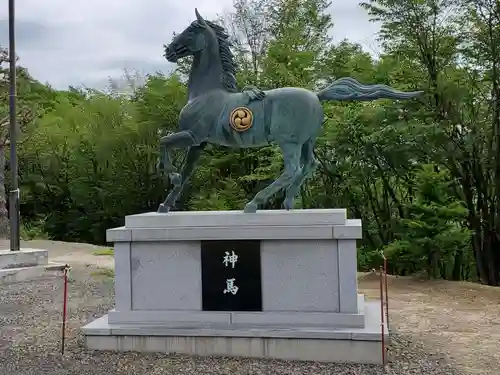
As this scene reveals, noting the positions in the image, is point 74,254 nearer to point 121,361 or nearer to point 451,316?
point 121,361

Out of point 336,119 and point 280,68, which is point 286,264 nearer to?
point 336,119

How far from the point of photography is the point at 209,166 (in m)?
14.5

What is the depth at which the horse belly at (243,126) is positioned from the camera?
15.9 ft

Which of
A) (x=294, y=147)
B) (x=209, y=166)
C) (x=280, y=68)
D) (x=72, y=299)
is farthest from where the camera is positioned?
(x=209, y=166)

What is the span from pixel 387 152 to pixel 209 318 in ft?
20.5

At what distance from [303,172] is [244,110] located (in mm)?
819

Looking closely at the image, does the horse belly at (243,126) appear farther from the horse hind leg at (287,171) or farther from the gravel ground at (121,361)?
the gravel ground at (121,361)

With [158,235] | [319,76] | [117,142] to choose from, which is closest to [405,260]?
[319,76]

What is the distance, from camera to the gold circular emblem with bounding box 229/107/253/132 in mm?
4812

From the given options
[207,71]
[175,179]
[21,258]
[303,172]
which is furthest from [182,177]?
[21,258]

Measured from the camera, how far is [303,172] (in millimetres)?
5078

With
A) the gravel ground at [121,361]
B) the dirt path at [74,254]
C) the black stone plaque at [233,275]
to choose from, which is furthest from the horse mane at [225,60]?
the dirt path at [74,254]

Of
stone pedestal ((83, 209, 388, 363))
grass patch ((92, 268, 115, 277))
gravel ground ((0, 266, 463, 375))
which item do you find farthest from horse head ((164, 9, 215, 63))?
grass patch ((92, 268, 115, 277))

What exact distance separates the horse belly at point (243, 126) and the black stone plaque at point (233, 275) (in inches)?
38.0
